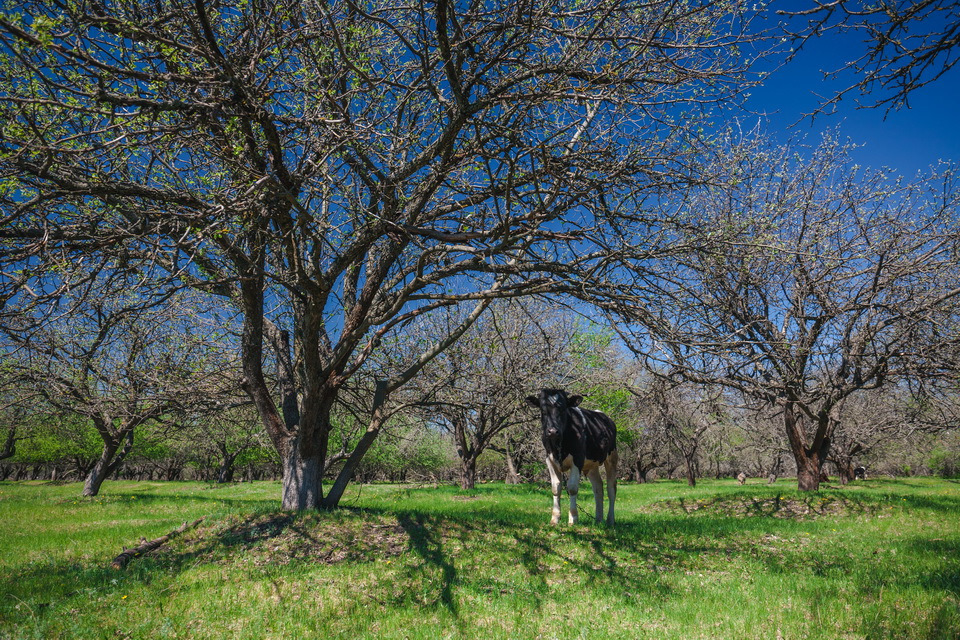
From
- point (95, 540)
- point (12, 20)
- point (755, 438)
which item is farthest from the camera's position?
point (755, 438)

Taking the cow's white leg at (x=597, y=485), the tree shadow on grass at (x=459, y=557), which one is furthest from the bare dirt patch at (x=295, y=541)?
the cow's white leg at (x=597, y=485)

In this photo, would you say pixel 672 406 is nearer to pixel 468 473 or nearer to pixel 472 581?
pixel 472 581

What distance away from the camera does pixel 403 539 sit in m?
8.10

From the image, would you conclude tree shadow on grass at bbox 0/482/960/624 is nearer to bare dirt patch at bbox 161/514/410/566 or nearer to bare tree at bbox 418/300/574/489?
bare dirt patch at bbox 161/514/410/566

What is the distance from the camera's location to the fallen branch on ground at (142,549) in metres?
6.95

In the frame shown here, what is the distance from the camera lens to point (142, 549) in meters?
7.55

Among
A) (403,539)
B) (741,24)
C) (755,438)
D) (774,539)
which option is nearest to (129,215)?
(403,539)

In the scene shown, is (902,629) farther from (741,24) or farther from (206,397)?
(206,397)

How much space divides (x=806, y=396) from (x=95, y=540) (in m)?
16.3

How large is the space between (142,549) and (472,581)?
5.22 metres

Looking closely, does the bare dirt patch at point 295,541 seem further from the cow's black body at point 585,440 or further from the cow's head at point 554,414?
the cow's black body at point 585,440

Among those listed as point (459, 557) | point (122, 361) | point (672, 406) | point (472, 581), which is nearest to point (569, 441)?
point (459, 557)

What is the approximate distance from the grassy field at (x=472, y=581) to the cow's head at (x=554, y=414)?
5.45 feet

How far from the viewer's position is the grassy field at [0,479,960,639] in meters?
4.95
